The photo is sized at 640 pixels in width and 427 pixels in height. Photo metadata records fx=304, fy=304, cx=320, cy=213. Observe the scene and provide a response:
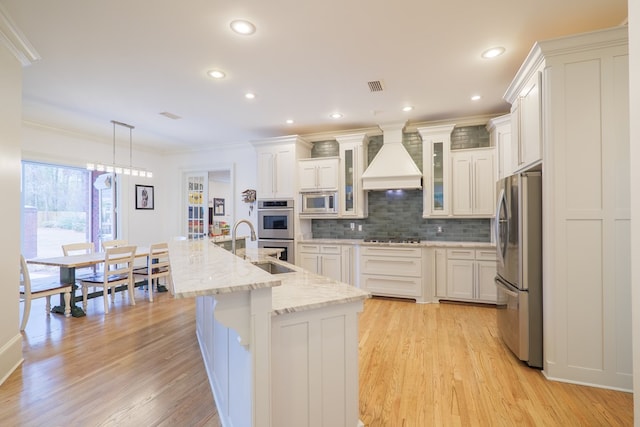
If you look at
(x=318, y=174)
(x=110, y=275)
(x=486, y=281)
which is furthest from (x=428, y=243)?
(x=110, y=275)

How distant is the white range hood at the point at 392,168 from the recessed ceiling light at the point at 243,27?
2.91 metres

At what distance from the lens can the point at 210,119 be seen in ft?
15.6

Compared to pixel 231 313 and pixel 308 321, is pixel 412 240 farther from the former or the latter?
pixel 231 313

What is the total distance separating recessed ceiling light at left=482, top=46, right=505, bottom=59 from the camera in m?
2.77

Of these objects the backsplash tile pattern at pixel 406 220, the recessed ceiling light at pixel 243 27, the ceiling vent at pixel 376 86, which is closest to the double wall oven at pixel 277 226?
the backsplash tile pattern at pixel 406 220

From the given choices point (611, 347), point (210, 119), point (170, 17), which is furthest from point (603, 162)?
point (210, 119)

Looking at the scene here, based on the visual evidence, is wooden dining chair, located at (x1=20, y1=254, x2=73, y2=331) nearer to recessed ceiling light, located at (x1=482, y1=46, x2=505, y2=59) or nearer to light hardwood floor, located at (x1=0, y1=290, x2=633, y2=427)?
A: light hardwood floor, located at (x1=0, y1=290, x2=633, y2=427)

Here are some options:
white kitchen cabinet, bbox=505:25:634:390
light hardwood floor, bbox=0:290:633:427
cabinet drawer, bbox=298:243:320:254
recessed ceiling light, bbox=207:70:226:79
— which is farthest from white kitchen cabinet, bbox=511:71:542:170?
cabinet drawer, bbox=298:243:320:254

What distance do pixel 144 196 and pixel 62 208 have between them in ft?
4.62

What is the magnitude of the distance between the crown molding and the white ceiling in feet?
0.17

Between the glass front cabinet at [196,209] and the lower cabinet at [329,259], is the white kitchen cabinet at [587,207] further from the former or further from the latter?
the glass front cabinet at [196,209]

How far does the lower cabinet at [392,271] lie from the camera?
4492mm

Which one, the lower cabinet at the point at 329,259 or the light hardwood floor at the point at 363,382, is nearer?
the light hardwood floor at the point at 363,382

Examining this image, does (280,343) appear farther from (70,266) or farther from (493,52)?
(70,266)
